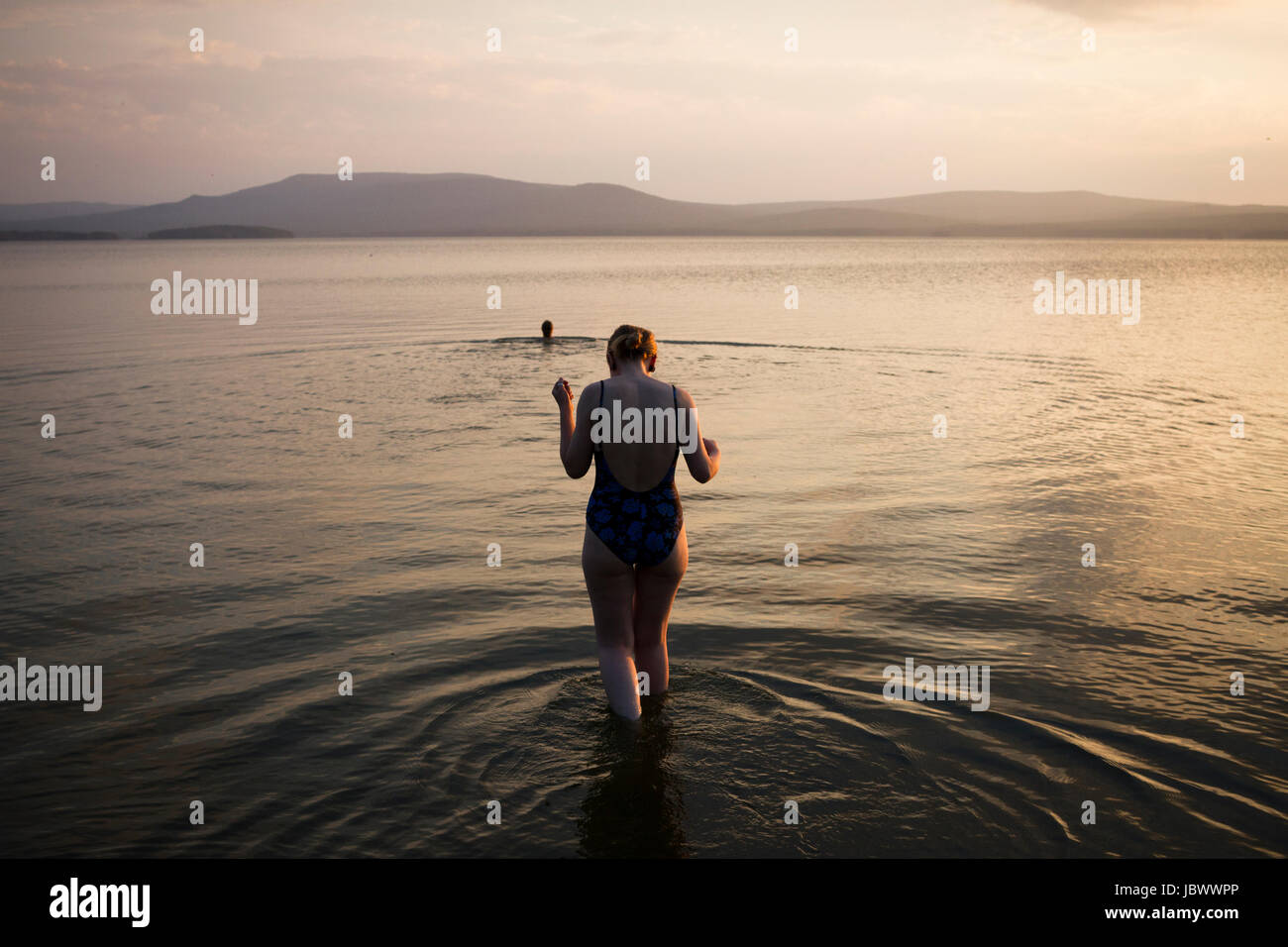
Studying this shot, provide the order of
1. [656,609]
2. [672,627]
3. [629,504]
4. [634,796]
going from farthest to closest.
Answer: [672,627], [656,609], [629,504], [634,796]

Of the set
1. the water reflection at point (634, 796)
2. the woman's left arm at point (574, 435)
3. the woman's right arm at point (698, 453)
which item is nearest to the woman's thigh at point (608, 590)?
the woman's left arm at point (574, 435)

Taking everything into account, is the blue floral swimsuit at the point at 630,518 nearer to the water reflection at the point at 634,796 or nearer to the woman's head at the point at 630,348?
the woman's head at the point at 630,348

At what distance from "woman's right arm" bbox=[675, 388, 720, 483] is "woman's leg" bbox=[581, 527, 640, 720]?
0.70 meters

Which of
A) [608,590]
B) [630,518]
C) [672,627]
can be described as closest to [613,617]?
[608,590]

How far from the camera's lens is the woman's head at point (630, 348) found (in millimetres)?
5445

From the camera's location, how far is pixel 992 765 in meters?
5.55

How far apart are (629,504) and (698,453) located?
507mm

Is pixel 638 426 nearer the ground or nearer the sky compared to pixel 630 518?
nearer the sky

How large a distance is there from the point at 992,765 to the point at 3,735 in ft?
19.9

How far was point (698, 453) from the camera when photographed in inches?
217

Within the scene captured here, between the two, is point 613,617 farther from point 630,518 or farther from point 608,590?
point 630,518

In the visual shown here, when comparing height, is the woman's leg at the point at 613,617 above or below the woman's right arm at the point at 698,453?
below

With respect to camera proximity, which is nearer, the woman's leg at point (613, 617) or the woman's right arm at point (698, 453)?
the woman's right arm at point (698, 453)
